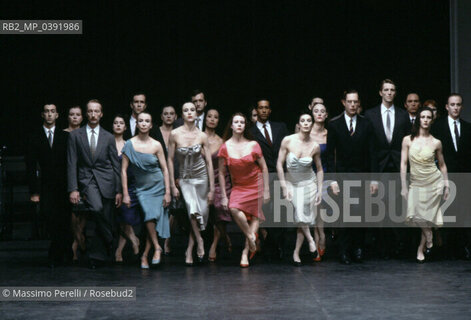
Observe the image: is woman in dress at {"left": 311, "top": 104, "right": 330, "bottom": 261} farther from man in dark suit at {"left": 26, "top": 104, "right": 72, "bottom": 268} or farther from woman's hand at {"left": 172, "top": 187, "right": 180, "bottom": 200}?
man in dark suit at {"left": 26, "top": 104, "right": 72, "bottom": 268}

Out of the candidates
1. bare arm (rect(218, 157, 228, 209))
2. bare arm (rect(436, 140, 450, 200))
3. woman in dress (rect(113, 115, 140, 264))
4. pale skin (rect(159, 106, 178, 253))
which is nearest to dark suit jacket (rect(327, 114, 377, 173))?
bare arm (rect(436, 140, 450, 200))

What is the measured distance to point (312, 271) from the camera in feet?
22.9

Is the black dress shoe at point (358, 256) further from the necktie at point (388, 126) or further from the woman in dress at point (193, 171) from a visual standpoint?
the woman in dress at point (193, 171)

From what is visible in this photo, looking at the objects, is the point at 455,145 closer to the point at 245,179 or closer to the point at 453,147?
the point at 453,147

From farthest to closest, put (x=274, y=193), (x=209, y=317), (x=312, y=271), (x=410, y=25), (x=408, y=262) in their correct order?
(x=410, y=25) < (x=274, y=193) < (x=408, y=262) < (x=312, y=271) < (x=209, y=317)

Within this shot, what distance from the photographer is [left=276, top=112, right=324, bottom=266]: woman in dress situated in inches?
292

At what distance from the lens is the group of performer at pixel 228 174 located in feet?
24.1

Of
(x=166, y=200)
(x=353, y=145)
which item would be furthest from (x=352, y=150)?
(x=166, y=200)

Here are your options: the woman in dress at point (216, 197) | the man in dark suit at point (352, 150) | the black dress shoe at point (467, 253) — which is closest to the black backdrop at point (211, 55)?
the woman in dress at point (216, 197)

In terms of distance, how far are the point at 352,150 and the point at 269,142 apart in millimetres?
900

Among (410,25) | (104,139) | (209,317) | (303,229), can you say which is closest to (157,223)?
(104,139)

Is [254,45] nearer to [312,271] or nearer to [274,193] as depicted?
[274,193]

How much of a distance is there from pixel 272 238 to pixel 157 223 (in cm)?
125

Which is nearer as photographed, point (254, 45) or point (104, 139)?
point (104, 139)
